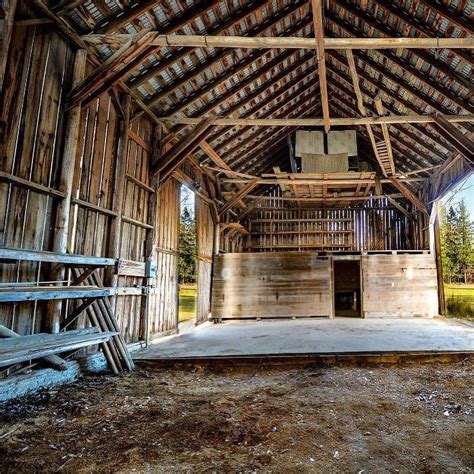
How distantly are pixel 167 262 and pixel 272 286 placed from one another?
422cm

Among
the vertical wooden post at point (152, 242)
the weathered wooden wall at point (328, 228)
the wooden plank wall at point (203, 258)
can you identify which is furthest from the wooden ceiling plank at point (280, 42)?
the weathered wooden wall at point (328, 228)

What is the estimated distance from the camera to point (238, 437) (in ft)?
9.25

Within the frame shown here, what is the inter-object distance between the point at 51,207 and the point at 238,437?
345 centimetres

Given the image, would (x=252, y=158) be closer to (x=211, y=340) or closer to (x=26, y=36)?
→ (x=211, y=340)

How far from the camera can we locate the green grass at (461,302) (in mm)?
11846

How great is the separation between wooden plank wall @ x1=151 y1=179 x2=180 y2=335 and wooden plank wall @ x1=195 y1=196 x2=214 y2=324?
4.95 feet

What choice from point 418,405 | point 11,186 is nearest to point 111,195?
point 11,186

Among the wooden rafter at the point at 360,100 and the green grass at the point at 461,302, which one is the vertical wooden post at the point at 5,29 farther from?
the green grass at the point at 461,302

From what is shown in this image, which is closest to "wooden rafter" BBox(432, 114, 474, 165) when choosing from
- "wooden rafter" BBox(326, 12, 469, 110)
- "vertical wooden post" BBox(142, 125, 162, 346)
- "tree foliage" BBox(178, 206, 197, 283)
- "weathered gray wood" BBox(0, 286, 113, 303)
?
"wooden rafter" BBox(326, 12, 469, 110)

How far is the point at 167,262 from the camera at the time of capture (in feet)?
25.5

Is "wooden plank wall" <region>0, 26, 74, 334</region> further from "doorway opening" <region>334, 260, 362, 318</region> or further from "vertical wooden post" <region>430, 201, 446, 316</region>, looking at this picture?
"doorway opening" <region>334, 260, 362, 318</region>

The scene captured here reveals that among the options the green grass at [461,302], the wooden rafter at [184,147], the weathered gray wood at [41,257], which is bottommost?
the green grass at [461,302]

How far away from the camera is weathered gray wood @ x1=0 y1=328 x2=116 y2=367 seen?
2.95 m

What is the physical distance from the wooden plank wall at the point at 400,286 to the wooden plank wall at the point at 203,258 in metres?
5.08
